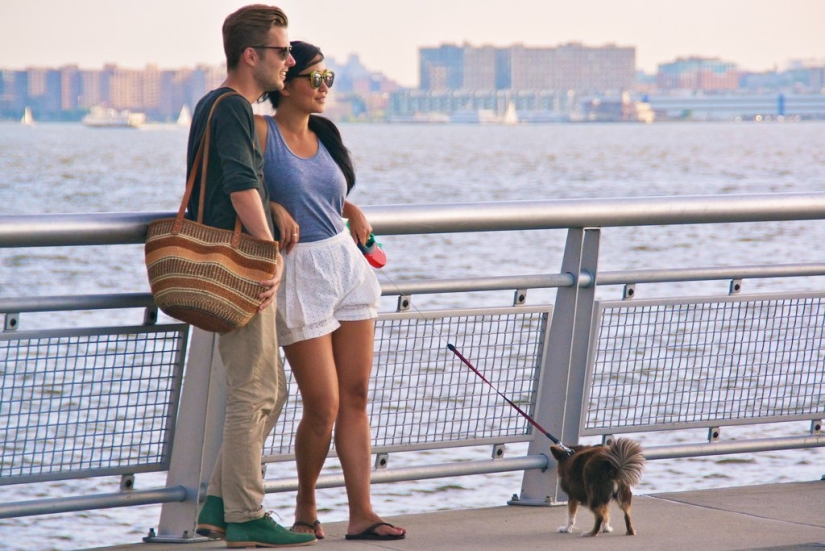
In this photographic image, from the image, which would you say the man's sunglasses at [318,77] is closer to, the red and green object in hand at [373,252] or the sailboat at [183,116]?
the red and green object in hand at [373,252]

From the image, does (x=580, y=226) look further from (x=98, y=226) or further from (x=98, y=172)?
(x=98, y=172)

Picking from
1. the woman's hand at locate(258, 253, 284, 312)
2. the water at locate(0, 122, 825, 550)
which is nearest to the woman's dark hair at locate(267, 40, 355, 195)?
the woman's hand at locate(258, 253, 284, 312)

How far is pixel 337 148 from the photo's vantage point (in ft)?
14.7

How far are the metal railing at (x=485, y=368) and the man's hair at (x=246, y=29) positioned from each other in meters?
0.59

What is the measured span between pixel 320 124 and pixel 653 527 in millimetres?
1899

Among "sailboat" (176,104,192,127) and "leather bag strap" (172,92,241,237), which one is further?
"sailboat" (176,104,192,127)

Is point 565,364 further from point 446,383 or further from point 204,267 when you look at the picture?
point 204,267

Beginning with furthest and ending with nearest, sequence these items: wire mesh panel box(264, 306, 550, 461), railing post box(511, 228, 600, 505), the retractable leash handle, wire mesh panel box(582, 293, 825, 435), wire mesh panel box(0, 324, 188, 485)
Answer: wire mesh panel box(582, 293, 825, 435), railing post box(511, 228, 600, 505), wire mesh panel box(264, 306, 550, 461), the retractable leash handle, wire mesh panel box(0, 324, 188, 485)

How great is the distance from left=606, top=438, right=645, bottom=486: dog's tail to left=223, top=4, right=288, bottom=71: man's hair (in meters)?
1.81

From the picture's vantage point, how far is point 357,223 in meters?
4.52

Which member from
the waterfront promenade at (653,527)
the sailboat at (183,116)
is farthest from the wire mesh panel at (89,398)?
the sailboat at (183,116)

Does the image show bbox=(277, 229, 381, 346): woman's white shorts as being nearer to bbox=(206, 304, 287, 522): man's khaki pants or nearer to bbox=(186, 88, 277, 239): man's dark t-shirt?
bbox=(206, 304, 287, 522): man's khaki pants

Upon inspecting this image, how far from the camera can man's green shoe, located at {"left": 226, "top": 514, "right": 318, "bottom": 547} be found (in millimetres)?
4312

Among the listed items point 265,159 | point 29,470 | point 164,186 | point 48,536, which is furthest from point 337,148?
point 164,186
